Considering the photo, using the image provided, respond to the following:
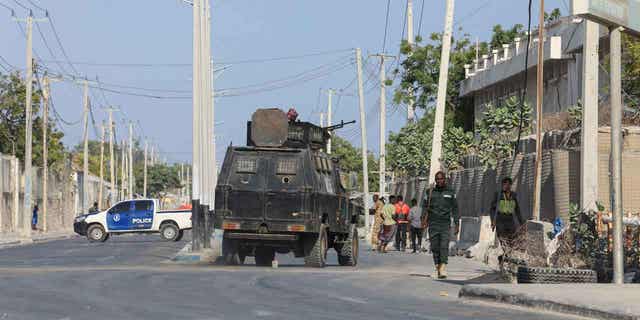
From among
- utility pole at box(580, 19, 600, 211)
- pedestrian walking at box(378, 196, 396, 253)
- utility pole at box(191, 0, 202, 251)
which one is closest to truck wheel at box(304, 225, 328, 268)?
utility pole at box(580, 19, 600, 211)

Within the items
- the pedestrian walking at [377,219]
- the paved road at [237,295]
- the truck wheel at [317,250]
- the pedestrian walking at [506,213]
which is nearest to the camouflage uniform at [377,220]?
the pedestrian walking at [377,219]

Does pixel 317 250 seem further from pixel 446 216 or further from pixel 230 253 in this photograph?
pixel 446 216

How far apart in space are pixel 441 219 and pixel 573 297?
6.46 m

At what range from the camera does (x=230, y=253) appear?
90.1ft

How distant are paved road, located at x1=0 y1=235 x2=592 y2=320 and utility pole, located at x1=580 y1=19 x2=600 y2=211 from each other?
9.09ft

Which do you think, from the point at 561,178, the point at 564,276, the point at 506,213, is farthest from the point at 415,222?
the point at 564,276

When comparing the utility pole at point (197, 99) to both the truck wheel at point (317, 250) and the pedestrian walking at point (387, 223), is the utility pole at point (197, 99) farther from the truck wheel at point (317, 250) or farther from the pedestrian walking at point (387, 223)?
the truck wheel at point (317, 250)

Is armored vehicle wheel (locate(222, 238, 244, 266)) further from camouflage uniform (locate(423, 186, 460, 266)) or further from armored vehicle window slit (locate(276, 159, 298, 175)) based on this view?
camouflage uniform (locate(423, 186, 460, 266))

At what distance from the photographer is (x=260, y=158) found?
86.6 ft

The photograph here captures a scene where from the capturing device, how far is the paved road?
13.7 meters

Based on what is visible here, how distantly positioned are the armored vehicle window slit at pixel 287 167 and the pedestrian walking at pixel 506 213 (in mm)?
5162

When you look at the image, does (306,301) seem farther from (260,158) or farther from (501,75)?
(501,75)

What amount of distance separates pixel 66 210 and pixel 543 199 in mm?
77408

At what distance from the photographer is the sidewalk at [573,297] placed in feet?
44.9
